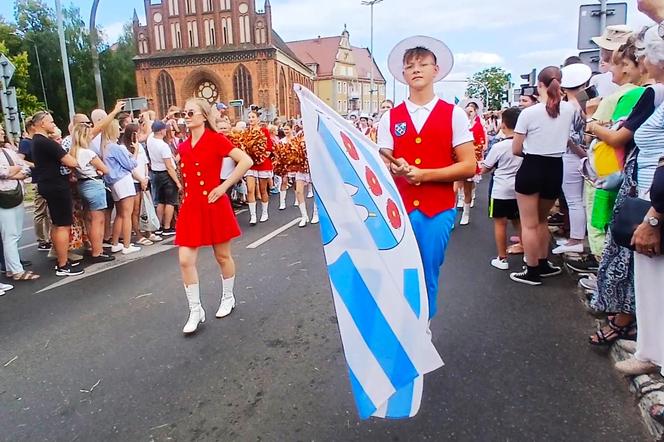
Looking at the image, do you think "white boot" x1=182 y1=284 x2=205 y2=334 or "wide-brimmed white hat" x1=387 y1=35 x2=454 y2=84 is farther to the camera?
"white boot" x1=182 y1=284 x2=205 y2=334

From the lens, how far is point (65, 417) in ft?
9.91

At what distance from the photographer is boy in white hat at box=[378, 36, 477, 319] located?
2.93 meters

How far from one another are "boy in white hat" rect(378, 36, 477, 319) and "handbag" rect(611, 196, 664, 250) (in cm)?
86

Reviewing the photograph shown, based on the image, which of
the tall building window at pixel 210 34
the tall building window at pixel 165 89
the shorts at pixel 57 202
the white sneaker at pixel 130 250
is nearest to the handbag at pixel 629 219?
the shorts at pixel 57 202

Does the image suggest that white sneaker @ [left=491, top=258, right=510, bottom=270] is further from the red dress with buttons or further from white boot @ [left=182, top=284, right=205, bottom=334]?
white boot @ [left=182, top=284, right=205, bottom=334]

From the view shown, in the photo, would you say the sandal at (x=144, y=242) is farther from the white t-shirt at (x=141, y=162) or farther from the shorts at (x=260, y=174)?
the shorts at (x=260, y=174)

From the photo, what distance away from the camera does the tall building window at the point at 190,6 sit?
2264 inches

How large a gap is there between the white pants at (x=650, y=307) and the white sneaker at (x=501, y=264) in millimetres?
2752

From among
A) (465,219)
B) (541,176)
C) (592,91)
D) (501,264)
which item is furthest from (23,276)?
(592,91)

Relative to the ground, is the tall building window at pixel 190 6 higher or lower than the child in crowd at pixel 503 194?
higher

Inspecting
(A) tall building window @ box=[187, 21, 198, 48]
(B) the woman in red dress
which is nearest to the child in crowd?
(B) the woman in red dress

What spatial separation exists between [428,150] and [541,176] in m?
2.29

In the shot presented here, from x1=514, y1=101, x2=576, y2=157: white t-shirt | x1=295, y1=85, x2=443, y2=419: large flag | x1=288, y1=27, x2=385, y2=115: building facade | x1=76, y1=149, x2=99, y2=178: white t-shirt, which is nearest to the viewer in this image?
x1=295, y1=85, x2=443, y2=419: large flag

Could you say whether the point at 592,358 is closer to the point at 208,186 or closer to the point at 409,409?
the point at 409,409
